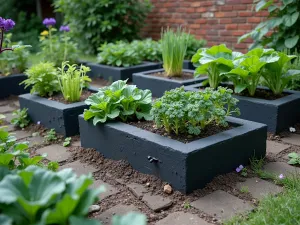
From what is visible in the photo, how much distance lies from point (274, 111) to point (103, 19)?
4.72 metres

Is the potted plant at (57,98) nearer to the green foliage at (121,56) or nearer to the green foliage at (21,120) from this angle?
the green foliage at (21,120)

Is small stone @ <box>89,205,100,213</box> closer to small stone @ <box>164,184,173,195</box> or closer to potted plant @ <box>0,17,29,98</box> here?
small stone @ <box>164,184,173,195</box>

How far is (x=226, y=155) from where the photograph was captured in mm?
2336

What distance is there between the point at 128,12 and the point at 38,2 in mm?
5727

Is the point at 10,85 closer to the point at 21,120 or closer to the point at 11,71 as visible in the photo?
the point at 11,71

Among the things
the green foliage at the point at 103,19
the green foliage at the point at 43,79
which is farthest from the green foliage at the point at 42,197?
the green foliage at the point at 103,19

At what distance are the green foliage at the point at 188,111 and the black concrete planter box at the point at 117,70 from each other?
107 inches

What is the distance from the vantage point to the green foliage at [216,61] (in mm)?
3273

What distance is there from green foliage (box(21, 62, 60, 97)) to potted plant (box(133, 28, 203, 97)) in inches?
47.6

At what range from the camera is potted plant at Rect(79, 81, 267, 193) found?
218cm

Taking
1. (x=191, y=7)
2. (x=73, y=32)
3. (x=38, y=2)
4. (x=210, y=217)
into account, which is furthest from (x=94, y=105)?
(x=38, y=2)

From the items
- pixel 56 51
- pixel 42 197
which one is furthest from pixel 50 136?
pixel 56 51

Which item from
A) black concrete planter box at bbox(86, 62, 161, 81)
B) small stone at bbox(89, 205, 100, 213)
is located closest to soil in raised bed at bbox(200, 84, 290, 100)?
small stone at bbox(89, 205, 100, 213)

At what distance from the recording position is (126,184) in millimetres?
2322
